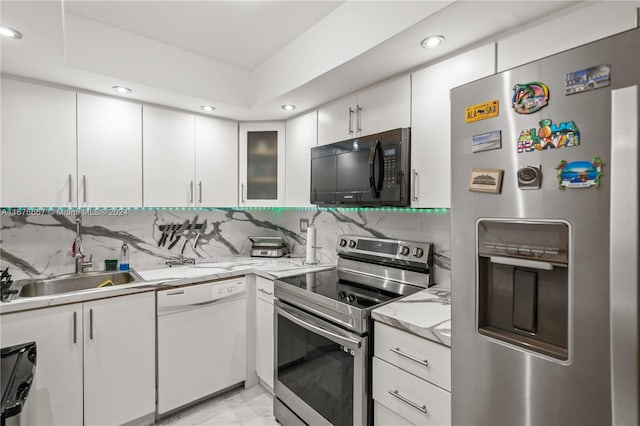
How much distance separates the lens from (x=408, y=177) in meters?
1.74

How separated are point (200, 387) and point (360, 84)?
2.34m

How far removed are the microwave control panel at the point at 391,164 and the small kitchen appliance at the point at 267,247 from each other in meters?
1.53

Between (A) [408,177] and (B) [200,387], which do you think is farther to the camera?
(B) [200,387]

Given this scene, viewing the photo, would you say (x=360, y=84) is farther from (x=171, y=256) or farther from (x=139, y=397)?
(x=139, y=397)

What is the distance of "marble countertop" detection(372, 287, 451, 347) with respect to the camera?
124cm

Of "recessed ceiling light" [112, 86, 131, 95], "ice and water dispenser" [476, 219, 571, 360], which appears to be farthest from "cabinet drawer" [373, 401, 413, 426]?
"recessed ceiling light" [112, 86, 131, 95]

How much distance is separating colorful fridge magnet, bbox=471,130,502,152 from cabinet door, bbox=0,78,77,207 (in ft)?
7.67

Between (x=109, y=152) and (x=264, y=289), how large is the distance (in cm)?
145

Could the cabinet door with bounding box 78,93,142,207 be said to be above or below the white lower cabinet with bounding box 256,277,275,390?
above

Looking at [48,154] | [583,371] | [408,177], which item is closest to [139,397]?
[48,154]

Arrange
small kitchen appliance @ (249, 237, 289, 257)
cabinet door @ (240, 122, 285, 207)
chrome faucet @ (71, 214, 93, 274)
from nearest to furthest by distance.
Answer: chrome faucet @ (71, 214, 93, 274), cabinet door @ (240, 122, 285, 207), small kitchen appliance @ (249, 237, 289, 257)

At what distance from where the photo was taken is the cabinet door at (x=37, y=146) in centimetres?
182

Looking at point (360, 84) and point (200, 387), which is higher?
point (360, 84)

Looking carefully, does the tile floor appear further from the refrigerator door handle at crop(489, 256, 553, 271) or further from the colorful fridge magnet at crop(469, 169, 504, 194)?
the colorful fridge magnet at crop(469, 169, 504, 194)
